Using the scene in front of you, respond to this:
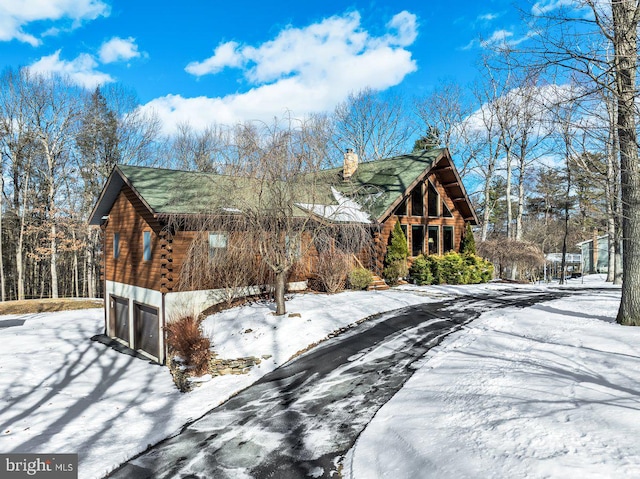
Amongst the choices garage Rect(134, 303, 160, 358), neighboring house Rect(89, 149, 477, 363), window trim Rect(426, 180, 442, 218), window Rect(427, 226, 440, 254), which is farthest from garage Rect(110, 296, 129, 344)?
window trim Rect(426, 180, 442, 218)

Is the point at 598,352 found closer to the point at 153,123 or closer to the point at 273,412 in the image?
the point at 273,412

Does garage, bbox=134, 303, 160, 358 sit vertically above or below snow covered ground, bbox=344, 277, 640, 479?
below

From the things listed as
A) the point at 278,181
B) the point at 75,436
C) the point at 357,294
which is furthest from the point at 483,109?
the point at 75,436

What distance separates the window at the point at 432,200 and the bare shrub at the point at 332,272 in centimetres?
796

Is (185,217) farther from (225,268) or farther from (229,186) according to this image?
(229,186)

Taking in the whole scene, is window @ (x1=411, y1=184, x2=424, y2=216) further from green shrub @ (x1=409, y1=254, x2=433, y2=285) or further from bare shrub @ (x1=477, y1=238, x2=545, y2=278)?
bare shrub @ (x1=477, y1=238, x2=545, y2=278)

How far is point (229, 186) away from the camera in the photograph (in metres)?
11.3

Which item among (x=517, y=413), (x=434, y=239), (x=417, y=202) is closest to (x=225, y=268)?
(x=517, y=413)

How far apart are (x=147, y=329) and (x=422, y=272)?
42.3 feet

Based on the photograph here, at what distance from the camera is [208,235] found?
40.5 feet

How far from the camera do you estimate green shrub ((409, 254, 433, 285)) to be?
19.4 m

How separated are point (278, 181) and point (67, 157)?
88.6ft

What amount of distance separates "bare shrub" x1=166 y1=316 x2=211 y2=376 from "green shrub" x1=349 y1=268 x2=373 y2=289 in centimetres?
722

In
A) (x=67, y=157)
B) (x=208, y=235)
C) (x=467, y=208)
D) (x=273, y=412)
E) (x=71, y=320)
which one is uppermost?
(x=67, y=157)
